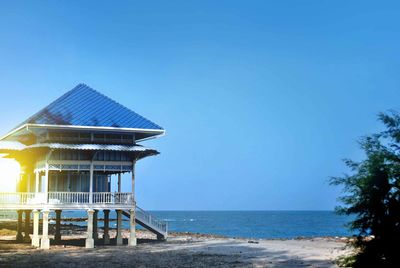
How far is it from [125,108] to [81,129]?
5.04 metres

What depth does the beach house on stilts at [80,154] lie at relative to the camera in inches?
1336

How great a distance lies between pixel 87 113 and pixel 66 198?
6.09 m

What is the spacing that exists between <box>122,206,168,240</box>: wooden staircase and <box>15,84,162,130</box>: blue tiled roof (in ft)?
21.6

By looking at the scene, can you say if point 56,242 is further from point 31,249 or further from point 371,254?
point 371,254

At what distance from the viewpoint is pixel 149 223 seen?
39.3 metres

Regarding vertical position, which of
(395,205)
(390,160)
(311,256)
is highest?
(390,160)

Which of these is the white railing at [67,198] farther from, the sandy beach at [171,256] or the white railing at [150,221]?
the sandy beach at [171,256]

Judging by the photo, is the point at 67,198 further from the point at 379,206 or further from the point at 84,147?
the point at 379,206

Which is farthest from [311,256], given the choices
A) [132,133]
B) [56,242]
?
[56,242]

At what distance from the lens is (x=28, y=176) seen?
40.0 m

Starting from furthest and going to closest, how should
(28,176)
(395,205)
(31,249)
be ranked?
(28,176) → (31,249) → (395,205)

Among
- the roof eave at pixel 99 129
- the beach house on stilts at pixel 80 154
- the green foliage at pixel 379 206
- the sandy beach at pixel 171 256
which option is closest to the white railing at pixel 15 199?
the beach house on stilts at pixel 80 154

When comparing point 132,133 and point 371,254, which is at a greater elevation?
point 132,133

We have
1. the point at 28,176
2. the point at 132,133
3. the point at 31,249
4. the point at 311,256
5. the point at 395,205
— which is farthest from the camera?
the point at 28,176
